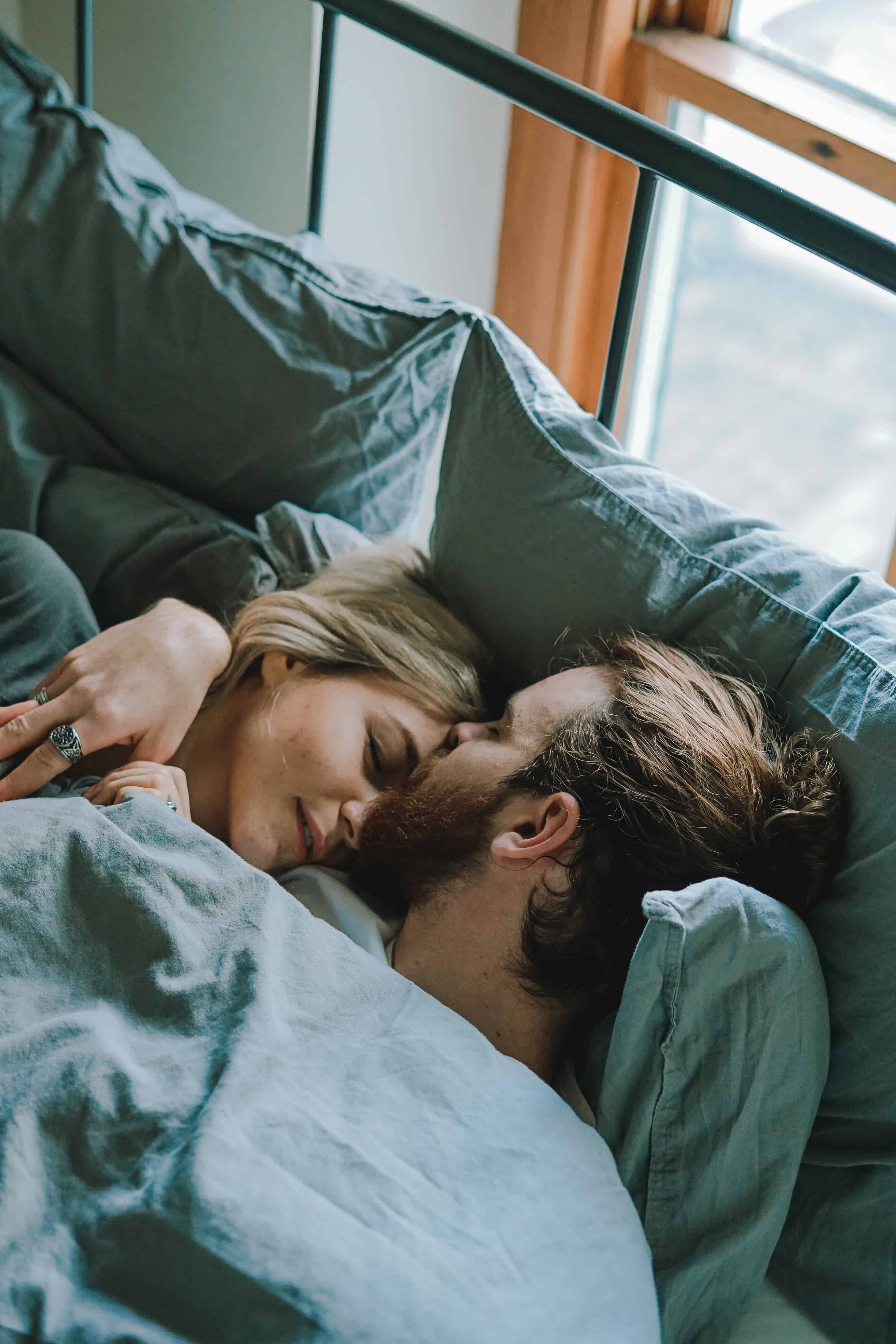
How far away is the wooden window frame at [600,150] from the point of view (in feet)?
5.03

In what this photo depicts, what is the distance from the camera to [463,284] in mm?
1974

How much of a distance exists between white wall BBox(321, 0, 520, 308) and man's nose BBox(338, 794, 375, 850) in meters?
1.09

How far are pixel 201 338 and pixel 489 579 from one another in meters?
0.46

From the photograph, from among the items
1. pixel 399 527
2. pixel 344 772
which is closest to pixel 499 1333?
pixel 344 772

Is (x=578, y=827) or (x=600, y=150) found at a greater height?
(x=600, y=150)

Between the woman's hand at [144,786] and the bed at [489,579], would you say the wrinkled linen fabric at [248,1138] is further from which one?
the woman's hand at [144,786]

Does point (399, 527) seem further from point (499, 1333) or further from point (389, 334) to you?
point (499, 1333)

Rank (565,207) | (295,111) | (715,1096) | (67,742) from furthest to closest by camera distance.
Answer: (565,207) → (295,111) → (67,742) → (715,1096)

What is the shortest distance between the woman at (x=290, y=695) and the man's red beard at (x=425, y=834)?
0.12ft

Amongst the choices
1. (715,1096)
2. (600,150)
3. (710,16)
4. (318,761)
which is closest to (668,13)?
(710,16)

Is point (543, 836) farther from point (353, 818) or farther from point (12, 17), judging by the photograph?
point (12, 17)

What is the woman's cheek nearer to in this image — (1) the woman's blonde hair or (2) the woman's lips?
(2) the woman's lips

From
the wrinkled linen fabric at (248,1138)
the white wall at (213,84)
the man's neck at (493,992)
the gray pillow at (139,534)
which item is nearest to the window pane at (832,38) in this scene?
the white wall at (213,84)

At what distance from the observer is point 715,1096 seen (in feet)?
2.50
